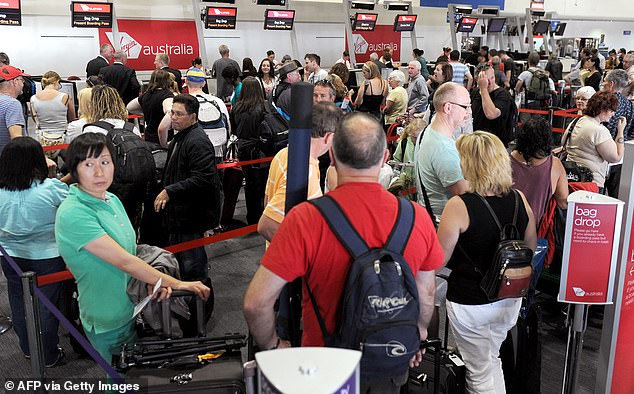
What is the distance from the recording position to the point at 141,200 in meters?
4.12

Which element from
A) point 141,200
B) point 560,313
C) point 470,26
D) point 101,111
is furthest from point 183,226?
point 470,26

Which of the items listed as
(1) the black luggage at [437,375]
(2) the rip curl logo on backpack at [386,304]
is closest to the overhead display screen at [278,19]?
(1) the black luggage at [437,375]

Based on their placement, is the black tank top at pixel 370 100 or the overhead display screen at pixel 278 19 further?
the overhead display screen at pixel 278 19

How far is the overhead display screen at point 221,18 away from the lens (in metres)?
13.7

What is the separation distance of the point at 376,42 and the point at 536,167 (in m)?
15.4

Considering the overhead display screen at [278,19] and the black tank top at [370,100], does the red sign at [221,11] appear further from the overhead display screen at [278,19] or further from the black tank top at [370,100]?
the black tank top at [370,100]

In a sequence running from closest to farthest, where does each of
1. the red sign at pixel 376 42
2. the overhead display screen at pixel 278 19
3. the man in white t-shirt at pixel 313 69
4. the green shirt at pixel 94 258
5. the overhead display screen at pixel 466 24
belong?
1. the green shirt at pixel 94 258
2. the man in white t-shirt at pixel 313 69
3. the overhead display screen at pixel 278 19
4. the red sign at pixel 376 42
5. the overhead display screen at pixel 466 24

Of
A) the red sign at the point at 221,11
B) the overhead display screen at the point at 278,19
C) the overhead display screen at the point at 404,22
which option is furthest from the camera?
the overhead display screen at the point at 404,22

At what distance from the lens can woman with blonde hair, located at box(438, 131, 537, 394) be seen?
2660mm

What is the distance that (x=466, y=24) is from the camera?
62.4ft

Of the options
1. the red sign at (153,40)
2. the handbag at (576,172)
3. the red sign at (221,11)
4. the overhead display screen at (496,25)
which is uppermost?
the overhead display screen at (496,25)

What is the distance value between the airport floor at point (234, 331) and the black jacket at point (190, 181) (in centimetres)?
77

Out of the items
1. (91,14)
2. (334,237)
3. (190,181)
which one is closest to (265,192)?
(190,181)

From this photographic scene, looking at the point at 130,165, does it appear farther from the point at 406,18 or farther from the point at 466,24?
the point at 466,24
